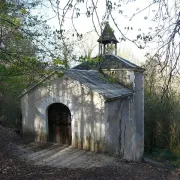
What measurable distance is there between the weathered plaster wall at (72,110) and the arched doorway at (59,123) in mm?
393

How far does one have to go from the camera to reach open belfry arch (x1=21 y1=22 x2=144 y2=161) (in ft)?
34.7

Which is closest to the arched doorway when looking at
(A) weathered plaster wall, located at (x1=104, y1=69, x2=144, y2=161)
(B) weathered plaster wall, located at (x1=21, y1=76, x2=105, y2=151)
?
(B) weathered plaster wall, located at (x1=21, y1=76, x2=105, y2=151)

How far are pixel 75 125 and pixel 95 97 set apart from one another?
1.64 meters

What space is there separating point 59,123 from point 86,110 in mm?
1949

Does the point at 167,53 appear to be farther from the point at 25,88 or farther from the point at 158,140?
the point at 158,140

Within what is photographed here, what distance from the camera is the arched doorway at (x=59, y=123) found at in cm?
1177

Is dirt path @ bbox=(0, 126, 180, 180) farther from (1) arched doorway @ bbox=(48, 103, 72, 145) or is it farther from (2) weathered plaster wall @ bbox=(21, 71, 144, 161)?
(1) arched doorway @ bbox=(48, 103, 72, 145)

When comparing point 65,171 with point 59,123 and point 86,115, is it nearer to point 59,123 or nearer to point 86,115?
point 86,115

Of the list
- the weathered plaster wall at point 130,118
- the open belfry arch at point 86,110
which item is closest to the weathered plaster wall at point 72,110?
the open belfry arch at point 86,110

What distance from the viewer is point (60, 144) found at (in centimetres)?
1165

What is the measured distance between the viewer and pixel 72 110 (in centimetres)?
1112

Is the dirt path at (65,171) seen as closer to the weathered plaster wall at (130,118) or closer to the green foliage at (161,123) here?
the weathered plaster wall at (130,118)

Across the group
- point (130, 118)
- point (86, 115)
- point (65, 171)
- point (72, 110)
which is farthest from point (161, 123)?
point (65, 171)

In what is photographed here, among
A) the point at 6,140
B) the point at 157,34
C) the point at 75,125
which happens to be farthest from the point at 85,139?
the point at 157,34
